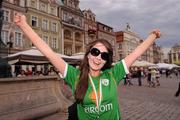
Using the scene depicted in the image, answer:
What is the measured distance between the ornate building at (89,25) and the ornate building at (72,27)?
6.23 ft

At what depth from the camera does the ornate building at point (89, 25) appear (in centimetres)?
4991

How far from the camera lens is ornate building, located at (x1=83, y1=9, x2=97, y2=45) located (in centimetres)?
4991

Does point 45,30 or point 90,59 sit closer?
→ point 90,59

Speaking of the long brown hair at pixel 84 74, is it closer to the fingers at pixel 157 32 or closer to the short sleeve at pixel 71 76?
the short sleeve at pixel 71 76

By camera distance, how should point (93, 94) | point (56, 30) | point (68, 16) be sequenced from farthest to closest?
point (68, 16)
point (56, 30)
point (93, 94)

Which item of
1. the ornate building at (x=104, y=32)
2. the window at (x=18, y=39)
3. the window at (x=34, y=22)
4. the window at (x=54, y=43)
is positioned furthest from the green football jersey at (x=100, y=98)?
the ornate building at (x=104, y=32)

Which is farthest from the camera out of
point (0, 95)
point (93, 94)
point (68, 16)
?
point (68, 16)

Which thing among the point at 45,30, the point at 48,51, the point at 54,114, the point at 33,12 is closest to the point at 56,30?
the point at 45,30

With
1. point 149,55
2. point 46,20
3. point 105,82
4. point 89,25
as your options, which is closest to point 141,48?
point 105,82

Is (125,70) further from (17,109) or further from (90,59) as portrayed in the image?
(17,109)

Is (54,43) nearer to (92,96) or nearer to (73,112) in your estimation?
(73,112)

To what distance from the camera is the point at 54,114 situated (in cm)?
638

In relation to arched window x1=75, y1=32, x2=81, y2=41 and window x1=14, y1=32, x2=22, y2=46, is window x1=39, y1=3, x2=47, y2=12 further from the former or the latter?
arched window x1=75, y1=32, x2=81, y2=41

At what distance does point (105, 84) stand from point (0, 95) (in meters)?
3.01
